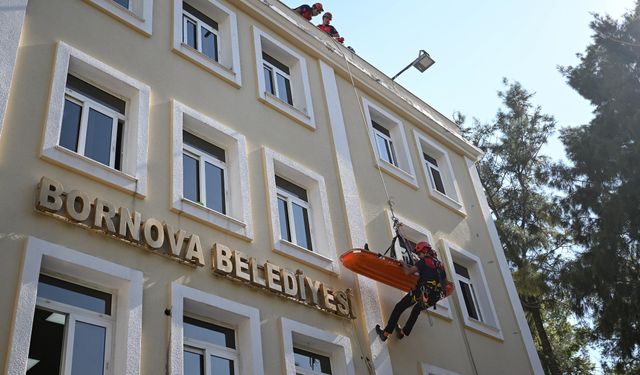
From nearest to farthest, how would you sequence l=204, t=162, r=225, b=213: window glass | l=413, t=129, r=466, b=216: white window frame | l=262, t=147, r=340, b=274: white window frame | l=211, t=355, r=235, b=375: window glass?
1. l=211, t=355, r=235, b=375: window glass
2. l=204, t=162, r=225, b=213: window glass
3. l=262, t=147, r=340, b=274: white window frame
4. l=413, t=129, r=466, b=216: white window frame

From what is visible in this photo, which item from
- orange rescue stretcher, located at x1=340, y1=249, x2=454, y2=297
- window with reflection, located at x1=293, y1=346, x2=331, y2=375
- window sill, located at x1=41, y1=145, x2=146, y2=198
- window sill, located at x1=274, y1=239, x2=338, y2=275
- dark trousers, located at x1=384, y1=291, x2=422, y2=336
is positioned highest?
window sill, located at x1=41, y1=145, x2=146, y2=198

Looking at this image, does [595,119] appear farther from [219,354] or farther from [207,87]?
[219,354]

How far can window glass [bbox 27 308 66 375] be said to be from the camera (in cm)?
740

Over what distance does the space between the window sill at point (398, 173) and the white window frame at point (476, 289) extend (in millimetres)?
1455

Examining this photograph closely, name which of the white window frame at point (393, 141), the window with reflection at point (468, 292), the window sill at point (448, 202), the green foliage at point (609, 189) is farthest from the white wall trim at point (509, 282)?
the green foliage at point (609, 189)

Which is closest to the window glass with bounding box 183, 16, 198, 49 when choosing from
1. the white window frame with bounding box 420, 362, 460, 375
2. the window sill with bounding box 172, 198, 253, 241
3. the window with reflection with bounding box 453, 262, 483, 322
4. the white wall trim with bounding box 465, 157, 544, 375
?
the window sill with bounding box 172, 198, 253, 241

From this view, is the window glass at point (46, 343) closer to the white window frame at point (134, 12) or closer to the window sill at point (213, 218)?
the window sill at point (213, 218)

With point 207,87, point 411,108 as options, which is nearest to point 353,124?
point 411,108

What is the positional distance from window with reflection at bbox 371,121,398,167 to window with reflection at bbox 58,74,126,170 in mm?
6957

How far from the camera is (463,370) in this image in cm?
1301

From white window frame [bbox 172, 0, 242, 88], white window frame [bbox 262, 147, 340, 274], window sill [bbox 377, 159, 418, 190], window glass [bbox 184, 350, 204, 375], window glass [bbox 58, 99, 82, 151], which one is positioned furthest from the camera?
window sill [bbox 377, 159, 418, 190]

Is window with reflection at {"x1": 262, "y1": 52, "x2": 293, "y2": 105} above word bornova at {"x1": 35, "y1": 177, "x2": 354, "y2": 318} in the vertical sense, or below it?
above

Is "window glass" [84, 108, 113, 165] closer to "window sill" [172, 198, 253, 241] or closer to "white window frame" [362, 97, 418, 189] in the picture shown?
"window sill" [172, 198, 253, 241]

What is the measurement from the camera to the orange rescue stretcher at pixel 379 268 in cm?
1136
